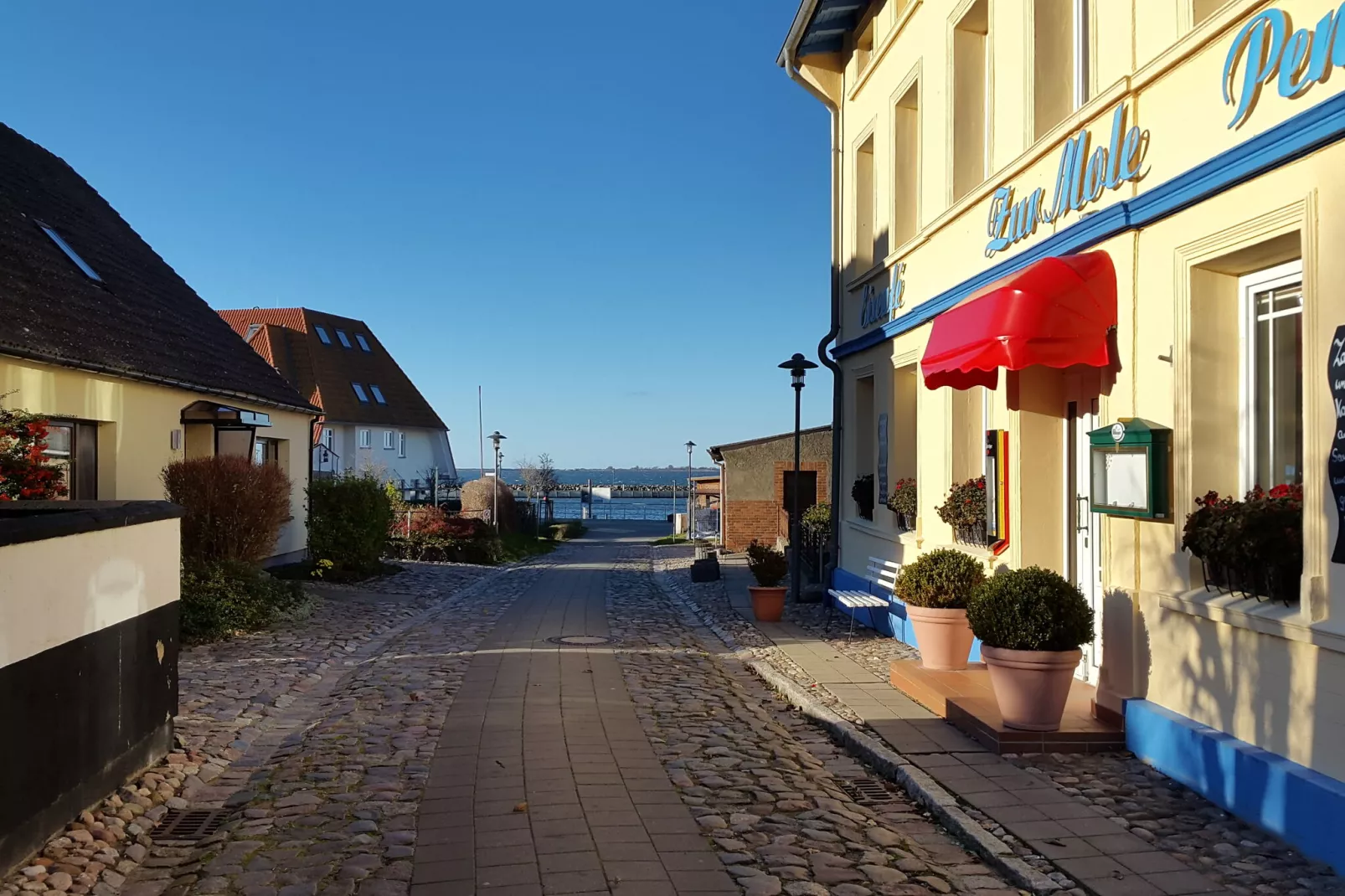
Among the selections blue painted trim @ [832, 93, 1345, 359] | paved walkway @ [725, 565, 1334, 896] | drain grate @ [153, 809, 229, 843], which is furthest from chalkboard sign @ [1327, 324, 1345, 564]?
drain grate @ [153, 809, 229, 843]

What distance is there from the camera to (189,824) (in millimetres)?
5398

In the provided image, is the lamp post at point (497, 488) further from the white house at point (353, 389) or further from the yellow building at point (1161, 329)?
the yellow building at point (1161, 329)

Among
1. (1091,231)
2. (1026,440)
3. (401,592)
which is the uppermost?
(1091,231)

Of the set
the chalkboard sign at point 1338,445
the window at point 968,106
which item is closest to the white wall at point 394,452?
the window at point 968,106

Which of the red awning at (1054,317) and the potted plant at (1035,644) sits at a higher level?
the red awning at (1054,317)

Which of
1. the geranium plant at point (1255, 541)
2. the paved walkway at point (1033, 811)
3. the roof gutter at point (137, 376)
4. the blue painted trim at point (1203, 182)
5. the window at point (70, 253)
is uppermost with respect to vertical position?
the window at point (70, 253)

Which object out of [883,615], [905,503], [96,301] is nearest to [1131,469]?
[905,503]

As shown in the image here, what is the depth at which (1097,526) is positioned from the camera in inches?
298

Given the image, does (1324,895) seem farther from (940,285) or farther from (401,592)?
(401,592)

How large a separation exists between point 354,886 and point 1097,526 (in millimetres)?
5554

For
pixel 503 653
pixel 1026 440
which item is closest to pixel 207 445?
pixel 503 653

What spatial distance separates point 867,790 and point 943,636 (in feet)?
8.87

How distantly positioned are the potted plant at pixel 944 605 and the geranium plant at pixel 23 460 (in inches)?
299

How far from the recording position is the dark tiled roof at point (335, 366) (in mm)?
45750
